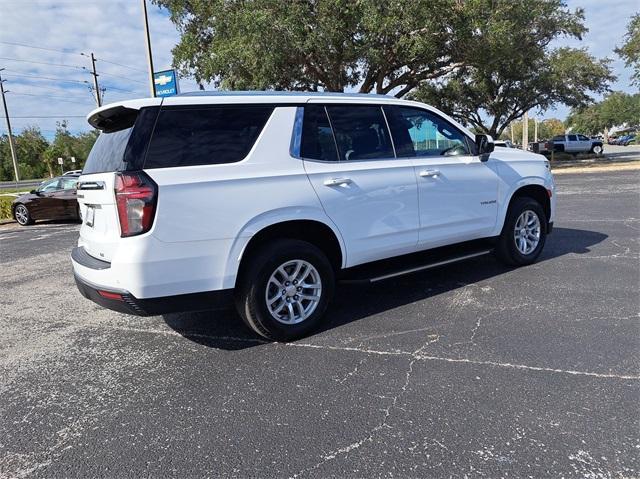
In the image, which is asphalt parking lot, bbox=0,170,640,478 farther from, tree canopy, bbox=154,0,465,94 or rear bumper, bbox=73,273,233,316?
tree canopy, bbox=154,0,465,94

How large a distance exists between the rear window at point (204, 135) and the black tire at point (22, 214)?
1314 cm

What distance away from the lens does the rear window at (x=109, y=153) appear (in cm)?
343

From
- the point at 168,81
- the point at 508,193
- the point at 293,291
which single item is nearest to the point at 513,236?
the point at 508,193

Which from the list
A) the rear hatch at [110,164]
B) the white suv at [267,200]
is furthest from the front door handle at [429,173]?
the rear hatch at [110,164]

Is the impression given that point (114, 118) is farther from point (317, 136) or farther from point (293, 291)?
point (293, 291)

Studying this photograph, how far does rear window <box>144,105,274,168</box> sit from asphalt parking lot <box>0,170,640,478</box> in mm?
1552

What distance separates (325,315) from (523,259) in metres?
2.74

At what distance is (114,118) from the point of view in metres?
3.71

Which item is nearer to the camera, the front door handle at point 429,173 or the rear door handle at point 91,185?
the rear door handle at point 91,185

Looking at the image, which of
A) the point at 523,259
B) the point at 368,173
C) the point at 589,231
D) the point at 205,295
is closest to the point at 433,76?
the point at 589,231

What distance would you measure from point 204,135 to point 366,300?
7.82ft

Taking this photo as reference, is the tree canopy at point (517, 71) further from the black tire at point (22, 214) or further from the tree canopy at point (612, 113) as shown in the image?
the tree canopy at point (612, 113)

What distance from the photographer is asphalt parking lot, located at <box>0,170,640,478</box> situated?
242cm

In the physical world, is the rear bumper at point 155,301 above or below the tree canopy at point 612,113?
below
